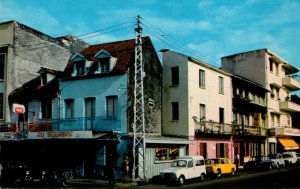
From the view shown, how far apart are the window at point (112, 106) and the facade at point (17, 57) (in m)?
9.05

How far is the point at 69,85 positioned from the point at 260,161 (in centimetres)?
1935

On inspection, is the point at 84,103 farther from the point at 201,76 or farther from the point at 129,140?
the point at 201,76

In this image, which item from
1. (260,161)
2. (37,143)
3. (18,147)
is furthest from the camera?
(260,161)

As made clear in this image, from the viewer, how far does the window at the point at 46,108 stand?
3356 cm

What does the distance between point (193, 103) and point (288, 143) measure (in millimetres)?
24864

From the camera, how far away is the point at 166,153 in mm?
31688

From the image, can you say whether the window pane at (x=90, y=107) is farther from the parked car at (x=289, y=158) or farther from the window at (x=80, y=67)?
the parked car at (x=289, y=158)

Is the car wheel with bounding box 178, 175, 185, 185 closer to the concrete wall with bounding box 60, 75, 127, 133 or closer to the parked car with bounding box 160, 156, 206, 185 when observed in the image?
the parked car with bounding box 160, 156, 206, 185

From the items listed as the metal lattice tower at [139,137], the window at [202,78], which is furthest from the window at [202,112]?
the metal lattice tower at [139,137]

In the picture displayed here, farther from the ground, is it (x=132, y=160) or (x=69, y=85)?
(x=69, y=85)

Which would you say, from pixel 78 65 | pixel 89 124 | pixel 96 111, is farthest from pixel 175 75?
pixel 89 124

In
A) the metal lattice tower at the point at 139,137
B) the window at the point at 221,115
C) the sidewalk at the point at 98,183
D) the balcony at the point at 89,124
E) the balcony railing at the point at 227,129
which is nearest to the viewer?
the sidewalk at the point at 98,183

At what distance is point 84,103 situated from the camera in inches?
1260

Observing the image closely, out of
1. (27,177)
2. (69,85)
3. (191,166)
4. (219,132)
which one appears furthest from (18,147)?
(219,132)
